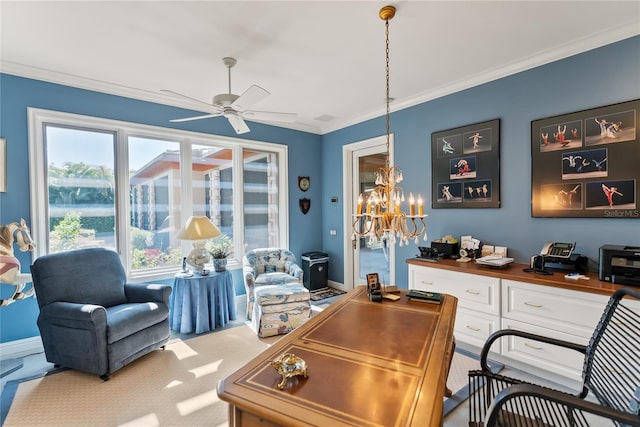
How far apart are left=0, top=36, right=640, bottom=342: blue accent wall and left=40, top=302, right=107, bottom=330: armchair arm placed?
83 cm

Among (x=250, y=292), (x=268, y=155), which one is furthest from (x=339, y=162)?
(x=250, y=292)

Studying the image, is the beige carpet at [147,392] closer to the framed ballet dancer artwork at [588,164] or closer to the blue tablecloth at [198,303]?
the blue tablecloth at [198,303]

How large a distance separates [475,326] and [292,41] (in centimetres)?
304

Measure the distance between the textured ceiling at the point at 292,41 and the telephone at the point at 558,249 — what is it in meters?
1.67

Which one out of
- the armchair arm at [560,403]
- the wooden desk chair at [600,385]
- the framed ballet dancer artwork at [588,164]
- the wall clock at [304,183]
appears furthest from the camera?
the wall clock at [304,183]

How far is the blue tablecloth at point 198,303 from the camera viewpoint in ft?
10.7

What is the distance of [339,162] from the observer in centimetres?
494

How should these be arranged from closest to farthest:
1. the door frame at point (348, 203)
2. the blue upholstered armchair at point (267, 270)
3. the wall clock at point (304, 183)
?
the blue upholstered armchair at point (267, 270) < the door frame at point (348, 203) < the wall clock at point (304, 183)

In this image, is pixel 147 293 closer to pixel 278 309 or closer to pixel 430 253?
pixel 278 309

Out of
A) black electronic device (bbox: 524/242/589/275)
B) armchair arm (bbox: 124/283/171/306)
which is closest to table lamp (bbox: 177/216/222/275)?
armchair arm (bbox: 124/283/171/306)

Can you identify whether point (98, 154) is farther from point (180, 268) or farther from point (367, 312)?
point (367, 312)

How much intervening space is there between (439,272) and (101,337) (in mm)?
3080

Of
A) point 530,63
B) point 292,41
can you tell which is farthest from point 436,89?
point 292,41

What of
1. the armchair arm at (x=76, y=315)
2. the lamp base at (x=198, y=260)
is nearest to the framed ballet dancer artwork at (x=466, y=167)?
the lamp base at (x=198, y=260)
